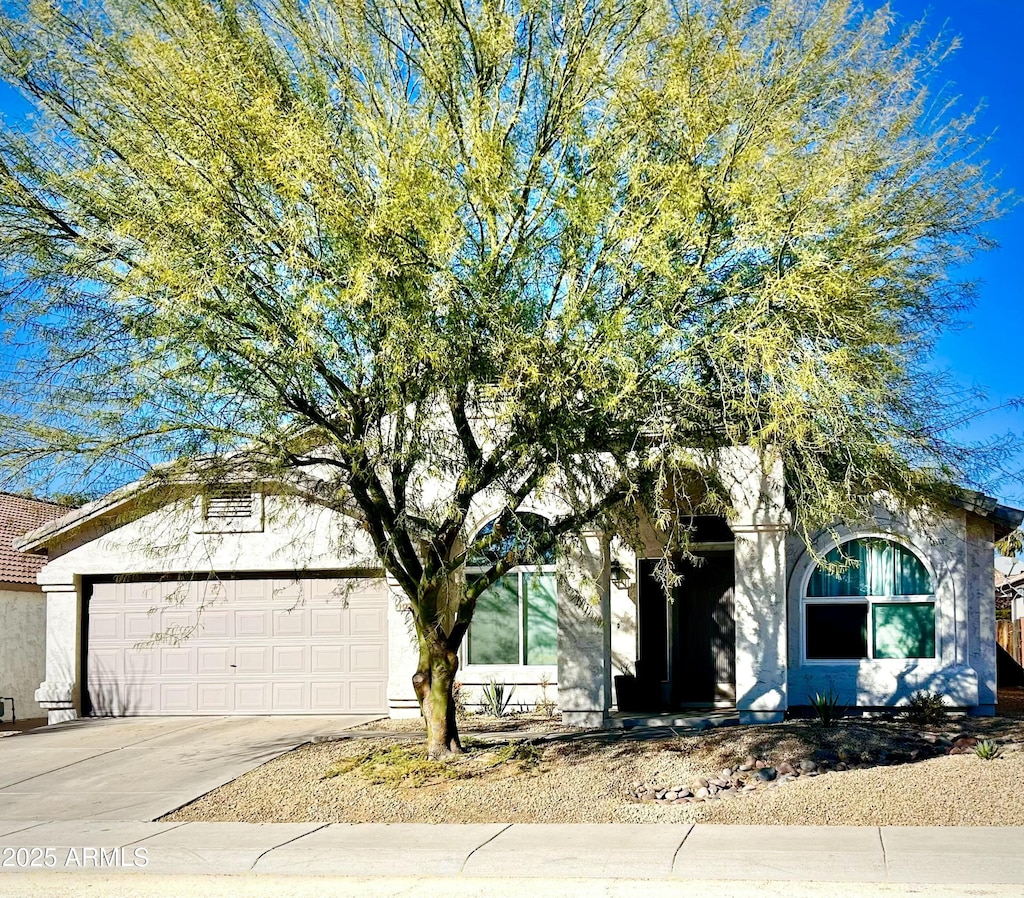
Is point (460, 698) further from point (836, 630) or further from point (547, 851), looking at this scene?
point (547, 851)

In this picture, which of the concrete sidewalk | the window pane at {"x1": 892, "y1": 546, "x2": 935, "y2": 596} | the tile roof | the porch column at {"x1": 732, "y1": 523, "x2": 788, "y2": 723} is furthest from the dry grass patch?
the tile roof

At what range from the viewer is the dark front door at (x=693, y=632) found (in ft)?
58.7

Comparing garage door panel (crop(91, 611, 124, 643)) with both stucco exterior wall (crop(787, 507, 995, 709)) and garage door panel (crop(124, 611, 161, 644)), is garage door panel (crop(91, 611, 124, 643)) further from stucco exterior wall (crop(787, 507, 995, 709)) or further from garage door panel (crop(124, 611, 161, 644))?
stucco exterior wall (crop(787, 507, 995, 709))

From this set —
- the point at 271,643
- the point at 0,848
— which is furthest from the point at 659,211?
the point at 271,643

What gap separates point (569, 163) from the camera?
11508 millimetres

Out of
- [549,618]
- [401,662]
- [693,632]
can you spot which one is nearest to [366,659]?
[401,662]

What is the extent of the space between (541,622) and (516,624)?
15.5 inches

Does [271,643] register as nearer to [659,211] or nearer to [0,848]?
[0,848]

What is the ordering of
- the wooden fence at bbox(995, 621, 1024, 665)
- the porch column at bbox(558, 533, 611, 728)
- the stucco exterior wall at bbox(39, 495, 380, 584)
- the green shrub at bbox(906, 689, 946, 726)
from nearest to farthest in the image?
the green shrub at bbox(906, 689, 946, 726) → the porch column at bbox(558, 533, 611, 728) → the stucco exterior wall at bbox(39, 495, 380, 584) → the wooden fence at bbox(995, 621, 1024, 665)

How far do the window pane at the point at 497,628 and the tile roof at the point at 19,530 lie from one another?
7.55 m

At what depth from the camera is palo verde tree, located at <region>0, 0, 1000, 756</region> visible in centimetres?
1051

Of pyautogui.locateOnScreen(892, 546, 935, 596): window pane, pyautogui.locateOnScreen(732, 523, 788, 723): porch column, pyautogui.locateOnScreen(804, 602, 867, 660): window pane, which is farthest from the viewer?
pyautogui.locateOnScreen(804, 602, 867, 660): window pane

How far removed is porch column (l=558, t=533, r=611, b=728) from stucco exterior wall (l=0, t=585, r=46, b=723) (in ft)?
37.8

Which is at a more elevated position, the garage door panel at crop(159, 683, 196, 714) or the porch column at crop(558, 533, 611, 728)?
the porch column at crop(558, 533, 611, 728)
